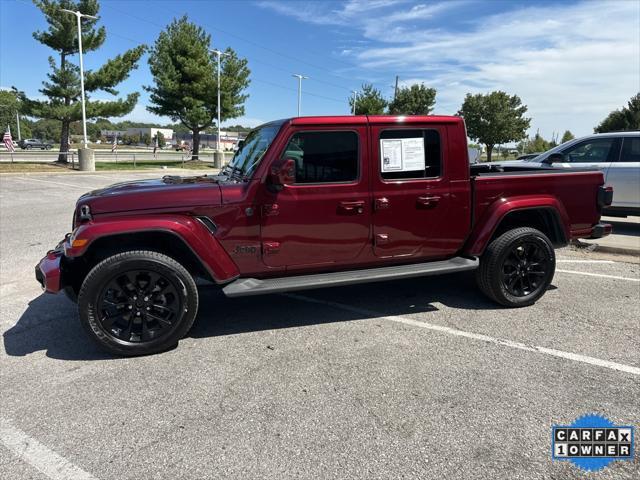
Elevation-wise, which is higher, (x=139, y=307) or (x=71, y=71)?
(x=71, y=71)

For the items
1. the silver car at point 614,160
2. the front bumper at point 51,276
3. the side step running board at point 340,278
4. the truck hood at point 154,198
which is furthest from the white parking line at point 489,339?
the silver car at point 614,160

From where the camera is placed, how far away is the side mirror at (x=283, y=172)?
11.6 feet

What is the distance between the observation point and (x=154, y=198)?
3.51m

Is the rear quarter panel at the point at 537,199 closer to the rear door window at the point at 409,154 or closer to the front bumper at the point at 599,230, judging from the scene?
the front bumper at the point at 599,230

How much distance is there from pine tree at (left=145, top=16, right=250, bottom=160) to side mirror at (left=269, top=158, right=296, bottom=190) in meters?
28.7

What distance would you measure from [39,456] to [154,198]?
188 cm

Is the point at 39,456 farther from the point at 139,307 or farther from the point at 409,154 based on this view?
the point at 409,154

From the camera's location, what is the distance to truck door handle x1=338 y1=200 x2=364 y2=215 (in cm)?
391

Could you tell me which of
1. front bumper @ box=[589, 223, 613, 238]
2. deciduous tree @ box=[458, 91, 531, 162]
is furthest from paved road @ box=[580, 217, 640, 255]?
deciduous tree @ box=[458, 91, 531, 162]

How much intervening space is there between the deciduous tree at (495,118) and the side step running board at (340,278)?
3937 cm

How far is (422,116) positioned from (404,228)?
42.5 inches

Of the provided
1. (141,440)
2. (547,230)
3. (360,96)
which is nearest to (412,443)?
(141,440)

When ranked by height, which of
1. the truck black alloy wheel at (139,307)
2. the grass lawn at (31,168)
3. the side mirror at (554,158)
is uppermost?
the grass lawn at (31,168)

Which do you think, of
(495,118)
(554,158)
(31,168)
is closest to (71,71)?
(31,168)
